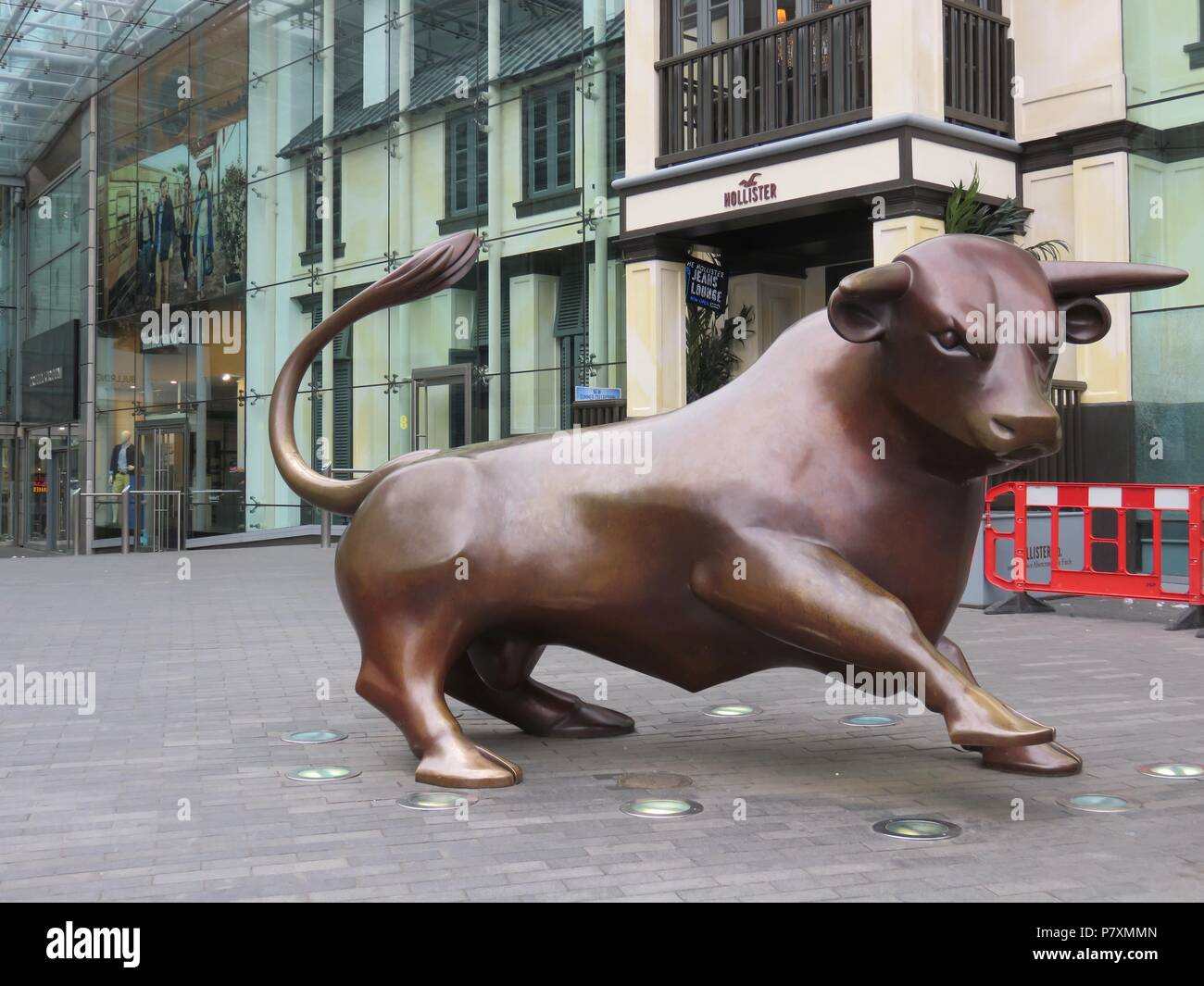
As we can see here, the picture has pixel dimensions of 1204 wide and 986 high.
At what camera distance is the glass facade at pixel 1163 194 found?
38.1ft

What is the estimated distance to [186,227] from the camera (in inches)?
971

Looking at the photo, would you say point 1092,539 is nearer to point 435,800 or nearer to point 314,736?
point 314,736

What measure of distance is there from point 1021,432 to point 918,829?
1.19 meters

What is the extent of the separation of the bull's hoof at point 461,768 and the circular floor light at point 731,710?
1541 millimetres

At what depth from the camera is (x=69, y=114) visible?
1085 inches

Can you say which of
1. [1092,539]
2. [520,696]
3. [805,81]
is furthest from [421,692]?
[805,81]

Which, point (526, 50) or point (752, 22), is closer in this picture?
point (752, 22)

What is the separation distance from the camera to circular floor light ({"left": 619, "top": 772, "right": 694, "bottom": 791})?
14.0 feet

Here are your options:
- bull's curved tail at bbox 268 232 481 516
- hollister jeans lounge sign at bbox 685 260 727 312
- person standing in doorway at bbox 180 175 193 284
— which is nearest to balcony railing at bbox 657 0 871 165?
hollister jeans lounge sign at bbox 685 260 727 312

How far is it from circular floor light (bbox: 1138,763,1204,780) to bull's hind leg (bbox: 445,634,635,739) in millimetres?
1972
